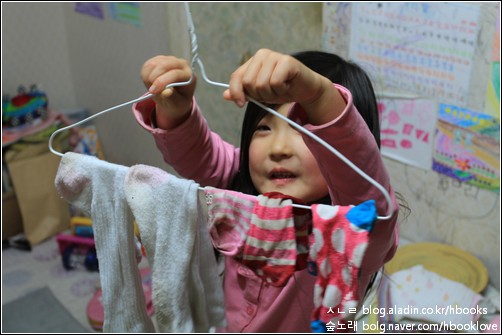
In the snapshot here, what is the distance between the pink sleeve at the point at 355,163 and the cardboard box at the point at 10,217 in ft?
5.81

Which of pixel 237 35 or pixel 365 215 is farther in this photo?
pixel 237 35

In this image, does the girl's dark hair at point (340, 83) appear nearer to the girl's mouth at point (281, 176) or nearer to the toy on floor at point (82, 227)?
the girl's mouth at point (281, 176)

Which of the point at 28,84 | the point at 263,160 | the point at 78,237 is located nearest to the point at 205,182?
the point at 263,160

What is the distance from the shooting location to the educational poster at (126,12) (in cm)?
184

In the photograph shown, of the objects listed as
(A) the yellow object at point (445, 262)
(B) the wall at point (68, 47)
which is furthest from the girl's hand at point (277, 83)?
(B) the wall at point (68, 47)

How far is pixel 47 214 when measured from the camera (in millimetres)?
2117

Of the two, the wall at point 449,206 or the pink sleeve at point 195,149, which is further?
the wall at point 449,206

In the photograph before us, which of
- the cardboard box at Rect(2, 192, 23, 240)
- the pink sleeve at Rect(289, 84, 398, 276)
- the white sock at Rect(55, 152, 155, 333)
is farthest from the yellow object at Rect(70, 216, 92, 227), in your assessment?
the pink sleeve at Rect(289, 84, 398, 276)

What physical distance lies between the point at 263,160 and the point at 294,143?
0.18 feet

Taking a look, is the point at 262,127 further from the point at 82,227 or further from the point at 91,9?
the point at 91,9

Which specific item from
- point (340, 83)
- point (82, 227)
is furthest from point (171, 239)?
point (82, 227)

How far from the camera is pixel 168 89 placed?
2.25ft

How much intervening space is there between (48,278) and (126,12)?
967 millimetres

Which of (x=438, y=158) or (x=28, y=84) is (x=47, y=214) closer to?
(x=28, y=84)
